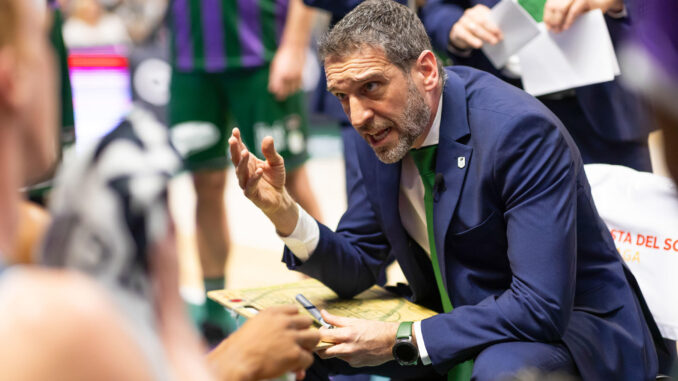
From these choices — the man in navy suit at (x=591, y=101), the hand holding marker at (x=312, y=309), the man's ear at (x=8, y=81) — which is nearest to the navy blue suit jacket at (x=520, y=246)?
the hand holding marker at (x=312, y=309)

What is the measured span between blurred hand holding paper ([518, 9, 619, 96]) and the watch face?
0.87 metres

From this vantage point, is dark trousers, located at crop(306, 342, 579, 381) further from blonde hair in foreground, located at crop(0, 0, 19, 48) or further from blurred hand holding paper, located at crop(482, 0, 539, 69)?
blonde hair in foreground, located at crop(0, 0, 19, 48)

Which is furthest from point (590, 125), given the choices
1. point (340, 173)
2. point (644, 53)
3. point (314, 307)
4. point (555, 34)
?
point (340, 173)

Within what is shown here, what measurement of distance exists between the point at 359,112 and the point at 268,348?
790 mm

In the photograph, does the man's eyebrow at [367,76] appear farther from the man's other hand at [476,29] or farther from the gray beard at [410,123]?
the man's other hand at [476,29]

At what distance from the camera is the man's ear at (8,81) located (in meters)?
0.62

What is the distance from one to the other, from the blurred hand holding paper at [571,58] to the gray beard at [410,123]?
0.49m

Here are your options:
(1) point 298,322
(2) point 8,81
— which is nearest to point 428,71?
(1) point 298,322

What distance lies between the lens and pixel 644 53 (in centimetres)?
92

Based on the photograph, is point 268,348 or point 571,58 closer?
point 268,348

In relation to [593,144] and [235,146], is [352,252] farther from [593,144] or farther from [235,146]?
[593,144]

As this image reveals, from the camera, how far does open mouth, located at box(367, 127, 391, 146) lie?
6.83ft

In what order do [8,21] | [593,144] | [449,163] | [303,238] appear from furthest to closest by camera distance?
[593,144] → [303,238] → [449,163] → [8,21]

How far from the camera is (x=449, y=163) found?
6.61 feet
